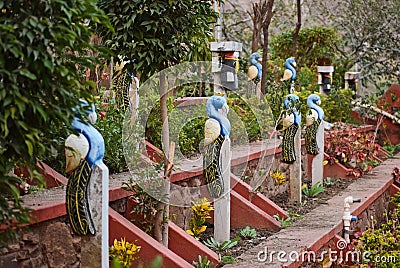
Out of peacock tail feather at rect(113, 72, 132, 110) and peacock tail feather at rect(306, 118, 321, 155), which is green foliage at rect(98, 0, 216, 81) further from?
peacock tail feather at rect(306, 118, 321, 155)

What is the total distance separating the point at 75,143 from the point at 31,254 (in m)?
0.78

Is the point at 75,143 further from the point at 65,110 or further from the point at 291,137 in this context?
the point at 291,137

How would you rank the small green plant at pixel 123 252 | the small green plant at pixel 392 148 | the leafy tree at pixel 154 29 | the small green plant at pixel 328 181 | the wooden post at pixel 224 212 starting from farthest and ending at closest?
the small green plant at pixel 392 148 < the small green plant at pixel 328 181 < the wooden post at pixel 224 212 < the leafy tree at pixel 154 29 < the small green plant at pixel 123 252

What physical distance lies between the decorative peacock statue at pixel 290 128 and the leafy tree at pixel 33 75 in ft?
16.4

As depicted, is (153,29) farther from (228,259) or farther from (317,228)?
(317,228)

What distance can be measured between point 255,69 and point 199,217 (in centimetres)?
420

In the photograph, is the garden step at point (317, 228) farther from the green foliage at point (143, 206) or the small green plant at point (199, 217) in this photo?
the green foliage at point (143, 206)

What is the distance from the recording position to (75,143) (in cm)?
457

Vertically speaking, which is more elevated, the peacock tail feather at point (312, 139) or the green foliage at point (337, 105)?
the peacock tail feather at point (312, 139)

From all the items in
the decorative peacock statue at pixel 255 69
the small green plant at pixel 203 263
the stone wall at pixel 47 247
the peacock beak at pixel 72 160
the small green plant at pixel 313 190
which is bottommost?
the small green plant at pixel 313 190

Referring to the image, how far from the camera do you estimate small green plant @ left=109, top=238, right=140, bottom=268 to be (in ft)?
17.1

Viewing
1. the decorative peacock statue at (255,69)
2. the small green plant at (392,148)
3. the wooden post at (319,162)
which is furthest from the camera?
the small green plant at (392,148)

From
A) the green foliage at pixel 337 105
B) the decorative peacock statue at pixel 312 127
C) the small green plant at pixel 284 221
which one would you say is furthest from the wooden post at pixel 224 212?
the green foliage at pixel 337 105

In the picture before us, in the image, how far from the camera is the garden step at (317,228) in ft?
20.0
